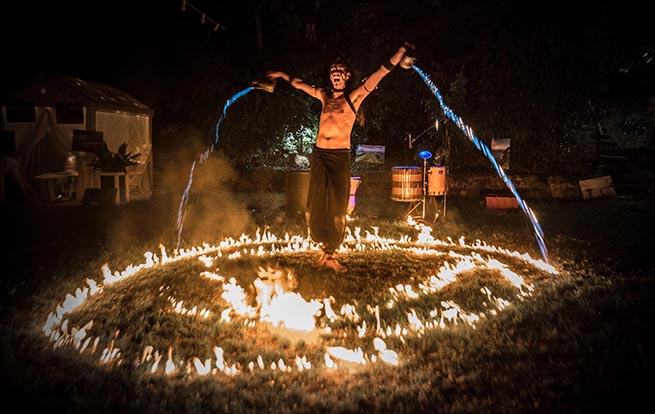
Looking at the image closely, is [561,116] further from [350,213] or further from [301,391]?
[301,391]

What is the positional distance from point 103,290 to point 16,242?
3.87m

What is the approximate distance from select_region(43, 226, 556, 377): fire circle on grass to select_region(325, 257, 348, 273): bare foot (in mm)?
188

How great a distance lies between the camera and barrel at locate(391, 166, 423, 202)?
11.0m

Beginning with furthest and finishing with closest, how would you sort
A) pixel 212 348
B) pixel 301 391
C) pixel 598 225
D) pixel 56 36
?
1. pixel 56 36
2. pixel 598 225
3. pixel 212 348
4. pixel 301 391

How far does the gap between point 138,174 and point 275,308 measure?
13.1m

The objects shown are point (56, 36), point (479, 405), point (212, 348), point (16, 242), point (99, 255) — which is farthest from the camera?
point (56, 36)

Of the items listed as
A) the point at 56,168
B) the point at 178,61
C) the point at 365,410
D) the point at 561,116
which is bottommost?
the point at 365,410

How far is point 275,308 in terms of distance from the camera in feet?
16.0

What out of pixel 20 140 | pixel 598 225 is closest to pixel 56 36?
pixel 20 140

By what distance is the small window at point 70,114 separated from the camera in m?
14.9

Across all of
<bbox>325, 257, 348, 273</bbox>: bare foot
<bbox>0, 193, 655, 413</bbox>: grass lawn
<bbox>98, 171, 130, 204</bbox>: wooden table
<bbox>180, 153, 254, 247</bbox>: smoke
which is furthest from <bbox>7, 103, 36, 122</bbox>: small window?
<bbox>325, 257, 348, 273</bbox>: bare foot

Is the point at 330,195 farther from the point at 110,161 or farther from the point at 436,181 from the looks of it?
the point at 110,161

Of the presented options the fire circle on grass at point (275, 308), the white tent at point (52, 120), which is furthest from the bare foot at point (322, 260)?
the white tent at point (52, 120)

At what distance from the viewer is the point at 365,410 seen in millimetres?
3145
